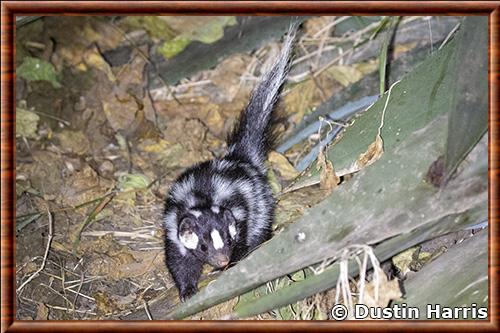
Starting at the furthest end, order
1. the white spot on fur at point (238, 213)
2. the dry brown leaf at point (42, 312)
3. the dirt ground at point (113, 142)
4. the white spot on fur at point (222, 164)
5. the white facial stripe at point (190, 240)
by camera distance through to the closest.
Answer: the white spot on fur at point (222, 164)
the white spot on fur at point (238, 213)
the dirt ground at point (113, 142)
the white facial stripe at point (190, 240)
the dry brown leaf at point (42, 312)

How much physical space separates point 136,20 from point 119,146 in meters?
1.34

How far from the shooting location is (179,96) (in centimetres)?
618

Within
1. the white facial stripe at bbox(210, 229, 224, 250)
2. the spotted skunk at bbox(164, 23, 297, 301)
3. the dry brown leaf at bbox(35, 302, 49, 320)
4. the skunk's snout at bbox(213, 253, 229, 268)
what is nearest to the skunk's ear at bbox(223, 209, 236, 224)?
the spotted skunk at bbox(164, 23, 297, 301)

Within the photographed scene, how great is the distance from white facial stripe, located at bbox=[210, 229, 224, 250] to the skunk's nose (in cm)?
5

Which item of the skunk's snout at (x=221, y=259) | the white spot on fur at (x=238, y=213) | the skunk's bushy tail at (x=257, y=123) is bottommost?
the skunk's snout at (x=221, y=259)

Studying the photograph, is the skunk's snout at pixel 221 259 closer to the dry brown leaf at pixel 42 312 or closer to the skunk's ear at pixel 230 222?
the skunk's ear at pixel 230 222

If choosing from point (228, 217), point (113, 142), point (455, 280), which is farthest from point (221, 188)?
point (455, 280)

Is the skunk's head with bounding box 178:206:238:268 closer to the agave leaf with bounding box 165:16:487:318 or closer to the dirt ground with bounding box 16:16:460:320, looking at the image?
the dirt ground with bounding box 16:16:460:320

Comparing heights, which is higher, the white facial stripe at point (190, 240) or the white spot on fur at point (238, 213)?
the white spot on fur at point (238, 213)

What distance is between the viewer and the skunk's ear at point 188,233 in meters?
4.16

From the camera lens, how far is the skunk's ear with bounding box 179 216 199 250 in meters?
4.16

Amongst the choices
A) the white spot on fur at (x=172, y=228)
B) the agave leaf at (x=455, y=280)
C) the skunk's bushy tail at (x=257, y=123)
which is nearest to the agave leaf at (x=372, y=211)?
the agave leaf at (x=455, y=280)

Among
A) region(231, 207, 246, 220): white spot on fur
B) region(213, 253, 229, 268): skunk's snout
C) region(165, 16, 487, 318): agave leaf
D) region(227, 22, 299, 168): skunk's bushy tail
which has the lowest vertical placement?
region(213, 253, 229, 268): skunk's snout

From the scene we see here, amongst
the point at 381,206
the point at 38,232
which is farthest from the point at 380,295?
→ the point at 38,232
